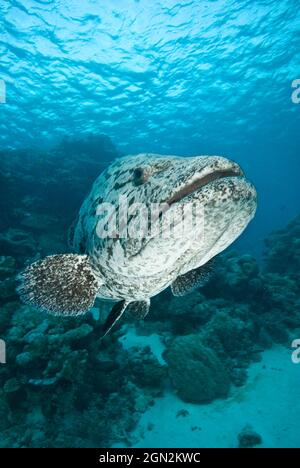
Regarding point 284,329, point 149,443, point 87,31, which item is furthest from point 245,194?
point 87,31

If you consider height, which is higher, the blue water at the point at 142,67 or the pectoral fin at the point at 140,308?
the blue water at the point at 142,67

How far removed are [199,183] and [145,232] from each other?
2.02ft

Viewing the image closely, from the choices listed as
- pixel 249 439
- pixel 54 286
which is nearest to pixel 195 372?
pixel 249 439

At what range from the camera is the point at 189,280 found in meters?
4.34

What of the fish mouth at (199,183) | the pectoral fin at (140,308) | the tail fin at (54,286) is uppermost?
the fish mouth at (199,183)

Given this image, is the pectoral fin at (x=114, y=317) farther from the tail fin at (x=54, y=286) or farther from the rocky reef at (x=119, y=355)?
the rocky reef at (x=119, y=355)

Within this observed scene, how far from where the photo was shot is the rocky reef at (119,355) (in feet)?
21.7

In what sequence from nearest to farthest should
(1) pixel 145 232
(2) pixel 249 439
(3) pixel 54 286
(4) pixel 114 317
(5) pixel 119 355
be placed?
(1) pixel 145 232
(3) pixel 54 286
(4) pixel 114 317
(2) pixel 249 439
(5) pixel 119 355

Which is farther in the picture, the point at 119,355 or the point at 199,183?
the point at 119,355

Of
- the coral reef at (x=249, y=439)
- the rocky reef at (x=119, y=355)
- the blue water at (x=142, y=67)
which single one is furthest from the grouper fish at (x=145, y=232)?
the blue water at (x=142, y=67)

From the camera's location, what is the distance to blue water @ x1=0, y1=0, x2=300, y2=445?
17.6 meters

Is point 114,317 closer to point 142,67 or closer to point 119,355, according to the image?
point 119,355

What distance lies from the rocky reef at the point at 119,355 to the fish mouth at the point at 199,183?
17.2 feet
